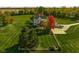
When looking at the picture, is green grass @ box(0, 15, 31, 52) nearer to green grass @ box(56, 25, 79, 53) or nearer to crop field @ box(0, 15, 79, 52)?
crop field @ box(0, 15, 79, 52)

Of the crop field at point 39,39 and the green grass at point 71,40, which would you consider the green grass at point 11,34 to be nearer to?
the crop field at point 39,39

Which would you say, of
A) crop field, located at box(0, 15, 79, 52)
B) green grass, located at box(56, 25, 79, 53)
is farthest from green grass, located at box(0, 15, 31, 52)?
green grass, located at box(56, 25, 79, 53)

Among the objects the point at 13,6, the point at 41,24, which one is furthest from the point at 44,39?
the point at 13,6

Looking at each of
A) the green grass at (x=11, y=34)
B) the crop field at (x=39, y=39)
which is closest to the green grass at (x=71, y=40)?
the crop field at (x=39, y=39)

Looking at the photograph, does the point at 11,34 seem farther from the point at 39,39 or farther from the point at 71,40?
the point at 71,40

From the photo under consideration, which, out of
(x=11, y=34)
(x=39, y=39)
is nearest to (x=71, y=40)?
(x=39, y=39)
